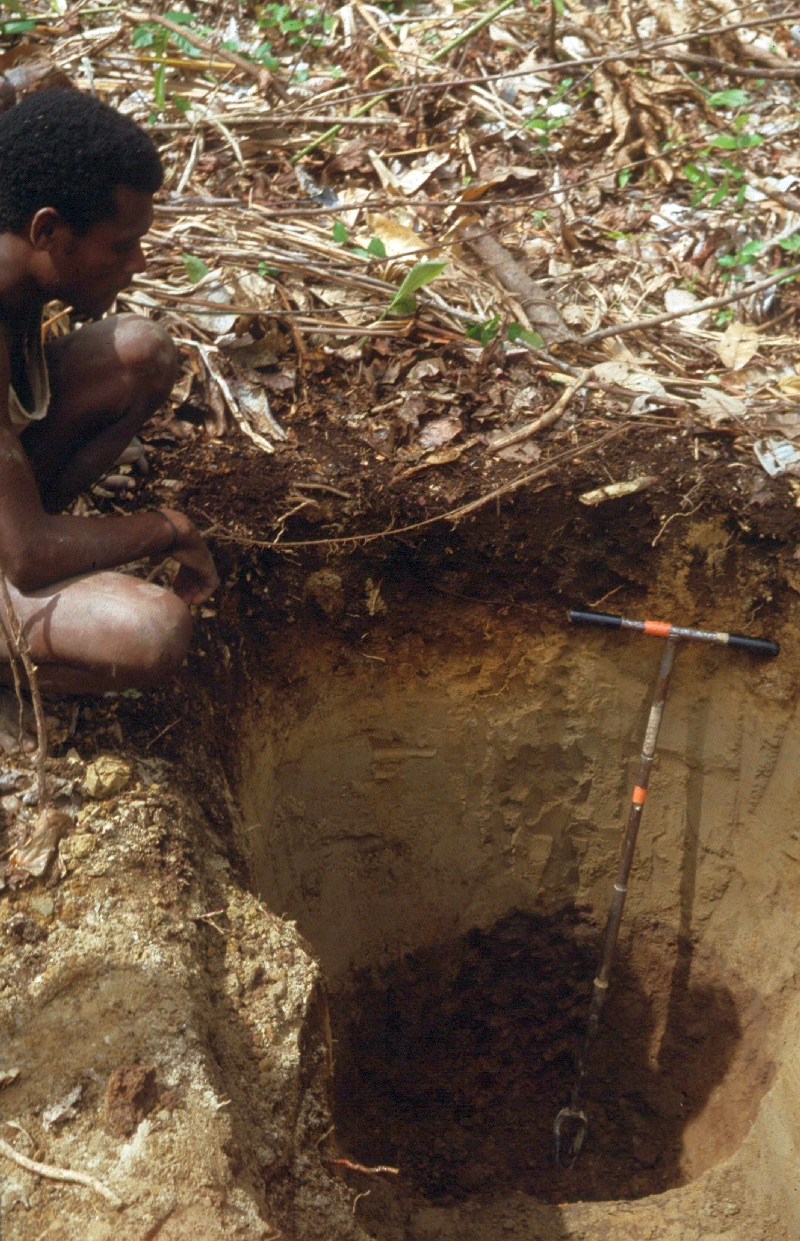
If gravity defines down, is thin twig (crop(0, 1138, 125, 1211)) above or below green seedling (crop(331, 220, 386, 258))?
below

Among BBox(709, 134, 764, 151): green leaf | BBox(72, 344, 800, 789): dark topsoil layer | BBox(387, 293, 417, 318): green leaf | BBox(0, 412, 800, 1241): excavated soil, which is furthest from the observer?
BBox(709, 134, 764, 151): green leaf

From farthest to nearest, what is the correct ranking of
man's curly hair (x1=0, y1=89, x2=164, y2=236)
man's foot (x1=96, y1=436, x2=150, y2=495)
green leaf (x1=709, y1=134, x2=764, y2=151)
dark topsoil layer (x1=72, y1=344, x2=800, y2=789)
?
green leaf (x1=709, y1=134, x2=764, y2=151) < dark topsoil layer (x1=72, y1=344, x2=800, y2=789) < man's foot (x1=96, y1=436, x2=150, y2=495) < man's curly hair (x1=0, y1=89, x2=164, y2=236)

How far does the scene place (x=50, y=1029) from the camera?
6.42ft

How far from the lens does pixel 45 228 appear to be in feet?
6.75

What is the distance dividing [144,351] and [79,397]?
0.68 ft

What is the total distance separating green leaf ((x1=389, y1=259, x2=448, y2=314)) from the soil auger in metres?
1.23

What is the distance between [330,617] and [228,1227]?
6.30 ft

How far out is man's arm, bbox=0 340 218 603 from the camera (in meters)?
2.08

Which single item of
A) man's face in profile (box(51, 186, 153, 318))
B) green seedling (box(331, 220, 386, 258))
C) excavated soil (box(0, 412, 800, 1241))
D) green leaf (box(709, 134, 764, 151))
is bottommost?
excavated soil (box(0, 412, 800, 1241))

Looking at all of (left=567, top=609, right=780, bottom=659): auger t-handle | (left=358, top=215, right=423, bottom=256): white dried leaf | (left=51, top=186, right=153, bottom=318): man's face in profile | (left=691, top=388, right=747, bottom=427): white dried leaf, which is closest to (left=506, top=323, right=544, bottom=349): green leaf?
(left=358, top=215, right=423, bottom=256): white dried leaf

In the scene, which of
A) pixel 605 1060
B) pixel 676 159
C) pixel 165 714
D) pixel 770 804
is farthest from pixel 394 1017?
pixel 676 159

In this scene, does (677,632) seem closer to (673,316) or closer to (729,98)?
(673,316)

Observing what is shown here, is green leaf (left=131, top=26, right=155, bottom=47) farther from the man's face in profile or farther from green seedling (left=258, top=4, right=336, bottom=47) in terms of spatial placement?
the man's face in profile

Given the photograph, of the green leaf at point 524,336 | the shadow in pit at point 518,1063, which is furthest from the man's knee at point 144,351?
the shadow in pit at point 518,1063
